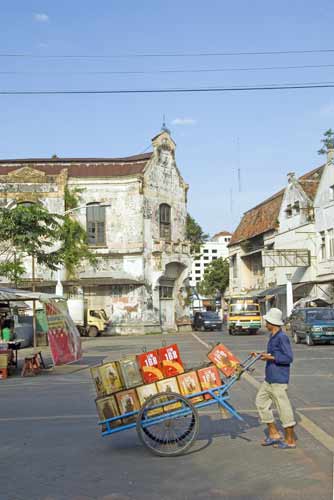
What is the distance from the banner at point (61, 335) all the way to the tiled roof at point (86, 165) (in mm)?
27055

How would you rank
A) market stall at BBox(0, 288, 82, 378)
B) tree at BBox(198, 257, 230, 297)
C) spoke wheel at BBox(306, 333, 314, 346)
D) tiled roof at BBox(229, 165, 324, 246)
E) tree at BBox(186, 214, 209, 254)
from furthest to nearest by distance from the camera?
tree at BBox(198, 257, 230, 297)
tree at BBox(186, 214, 209, 254)
tiled roof at BBox(229, 165, 324, 246)
spoke wheel at BBox(306, 333, 314, 346)
market stall at BBox(0, 288, 82, 378)

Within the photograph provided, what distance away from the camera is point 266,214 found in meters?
58.9

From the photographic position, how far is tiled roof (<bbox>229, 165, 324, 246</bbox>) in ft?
170

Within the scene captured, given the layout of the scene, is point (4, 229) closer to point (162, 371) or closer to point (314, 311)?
point (314, 311)

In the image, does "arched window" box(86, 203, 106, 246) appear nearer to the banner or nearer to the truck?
the truck

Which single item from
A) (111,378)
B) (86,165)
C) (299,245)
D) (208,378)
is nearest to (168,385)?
(208,378)

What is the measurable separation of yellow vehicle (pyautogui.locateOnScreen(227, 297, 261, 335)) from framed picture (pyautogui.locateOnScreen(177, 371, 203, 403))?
1343 inches

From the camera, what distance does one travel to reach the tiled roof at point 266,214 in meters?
51.7

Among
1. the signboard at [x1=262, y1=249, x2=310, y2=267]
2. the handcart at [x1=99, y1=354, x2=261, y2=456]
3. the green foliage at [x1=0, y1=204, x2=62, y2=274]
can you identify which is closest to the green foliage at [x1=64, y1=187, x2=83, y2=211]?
the signboard at [x1=262, y1=249, x2=310, y2=267]

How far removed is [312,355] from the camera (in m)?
23.4

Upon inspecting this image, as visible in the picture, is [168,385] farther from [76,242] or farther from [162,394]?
[76,242]

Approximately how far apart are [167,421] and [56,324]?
11807mm

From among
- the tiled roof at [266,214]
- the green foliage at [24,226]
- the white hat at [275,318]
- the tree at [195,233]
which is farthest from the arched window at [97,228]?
the white hat at [275,318]

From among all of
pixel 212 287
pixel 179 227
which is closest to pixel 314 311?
pixel 179 227
